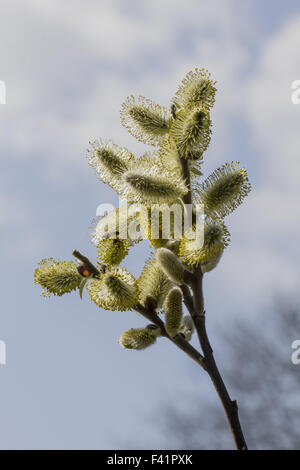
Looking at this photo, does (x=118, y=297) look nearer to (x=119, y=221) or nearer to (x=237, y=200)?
(x=119, y=221)

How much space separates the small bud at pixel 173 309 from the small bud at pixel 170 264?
36 mm

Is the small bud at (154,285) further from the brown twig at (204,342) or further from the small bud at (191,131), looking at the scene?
the small bud at (191,131)

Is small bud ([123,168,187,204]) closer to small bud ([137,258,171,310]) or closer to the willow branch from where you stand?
small bud ([137,258,171,310])

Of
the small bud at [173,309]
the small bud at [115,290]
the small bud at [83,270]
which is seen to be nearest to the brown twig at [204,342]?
the small bud at [173,309]

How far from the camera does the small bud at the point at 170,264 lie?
1.49 metres

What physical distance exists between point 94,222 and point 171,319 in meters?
0.37

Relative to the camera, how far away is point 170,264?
1492 millimetres

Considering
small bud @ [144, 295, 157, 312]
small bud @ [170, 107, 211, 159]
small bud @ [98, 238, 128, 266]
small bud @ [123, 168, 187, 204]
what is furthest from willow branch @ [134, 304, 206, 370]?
small bud @ [170, 107, 211, 159]

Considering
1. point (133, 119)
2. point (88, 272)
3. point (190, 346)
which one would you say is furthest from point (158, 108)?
point (190, 346)

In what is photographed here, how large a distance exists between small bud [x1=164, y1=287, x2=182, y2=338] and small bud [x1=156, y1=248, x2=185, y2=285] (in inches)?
1.4

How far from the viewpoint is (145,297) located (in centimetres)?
160

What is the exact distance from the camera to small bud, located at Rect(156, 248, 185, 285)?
1491mm

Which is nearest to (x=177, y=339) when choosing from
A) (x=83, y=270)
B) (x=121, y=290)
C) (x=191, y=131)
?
(x=121, y=290)

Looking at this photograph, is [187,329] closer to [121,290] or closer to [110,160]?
[121,290]
